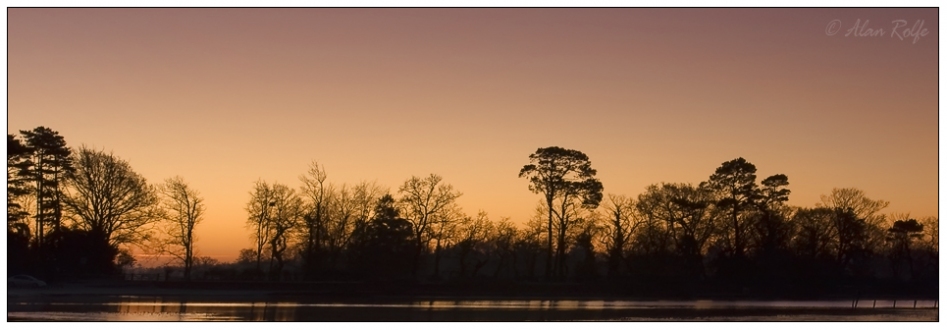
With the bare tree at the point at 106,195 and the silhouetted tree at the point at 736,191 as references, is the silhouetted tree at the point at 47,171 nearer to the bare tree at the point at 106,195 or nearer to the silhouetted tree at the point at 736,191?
the bare tree at the point at 106,195

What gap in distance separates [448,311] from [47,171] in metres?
26.3

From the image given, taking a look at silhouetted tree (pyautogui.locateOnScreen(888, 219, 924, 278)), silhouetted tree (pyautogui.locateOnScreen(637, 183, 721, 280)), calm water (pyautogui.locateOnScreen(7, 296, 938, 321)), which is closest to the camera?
calm water (pyautogui.locateOnScreen(7, 296, 938, 321))

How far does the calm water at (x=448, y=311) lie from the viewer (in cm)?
3828

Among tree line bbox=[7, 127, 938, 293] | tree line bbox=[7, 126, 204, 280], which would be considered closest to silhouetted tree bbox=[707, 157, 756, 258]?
tree line bbox=[7, 127, 938, 293]

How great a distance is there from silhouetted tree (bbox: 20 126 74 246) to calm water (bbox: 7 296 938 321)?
1193 cm

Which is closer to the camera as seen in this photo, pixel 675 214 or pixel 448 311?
pixel 448 311

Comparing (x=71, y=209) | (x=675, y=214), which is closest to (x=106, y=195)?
(x=71, y=209)

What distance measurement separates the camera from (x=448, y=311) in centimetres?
4266

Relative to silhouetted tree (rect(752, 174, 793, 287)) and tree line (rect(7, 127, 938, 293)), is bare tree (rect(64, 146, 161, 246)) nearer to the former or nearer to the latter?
tree line (rect(7, 127, 938, 293))

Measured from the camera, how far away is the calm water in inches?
1507

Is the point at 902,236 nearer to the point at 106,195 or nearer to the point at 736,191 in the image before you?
the point at 736,191

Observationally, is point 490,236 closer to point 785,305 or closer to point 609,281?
point 609,281

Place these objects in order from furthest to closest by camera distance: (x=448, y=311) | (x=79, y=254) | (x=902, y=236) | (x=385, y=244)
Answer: (x=902, y=236) → (x=385, y=244) → (x=79, y=254) → (x=448, y=311)

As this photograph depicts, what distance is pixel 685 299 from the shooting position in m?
56.5
